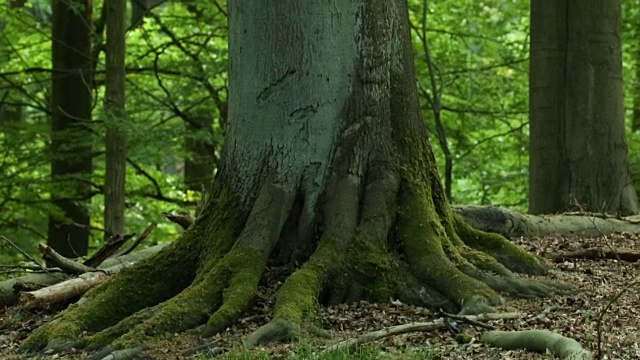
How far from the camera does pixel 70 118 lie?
15.4 m

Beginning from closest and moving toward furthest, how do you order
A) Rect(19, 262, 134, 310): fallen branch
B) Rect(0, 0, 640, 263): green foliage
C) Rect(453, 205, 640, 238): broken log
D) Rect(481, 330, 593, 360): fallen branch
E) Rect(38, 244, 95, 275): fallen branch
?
Rect(481, 330, 593, 360): fallen branch, Rect(19, 262, 134, 310): fallen branch, Rect(38, 244, 95, 275): fallen branch, Rect(453, 205, 640, 238): broken log, Rect(0, 0, 640, 263): green foliage

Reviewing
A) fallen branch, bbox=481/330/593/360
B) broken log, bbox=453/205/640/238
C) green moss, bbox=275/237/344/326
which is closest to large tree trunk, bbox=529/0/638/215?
broken log, bbox=453/205/640/238

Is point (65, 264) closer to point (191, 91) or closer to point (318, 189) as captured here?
point (318, 189)

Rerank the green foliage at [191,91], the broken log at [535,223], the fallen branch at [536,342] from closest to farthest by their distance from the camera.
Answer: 1. the fallen branch at [536,342]
2. the broken log at [535,223]
3. the green foliage at [191,91]

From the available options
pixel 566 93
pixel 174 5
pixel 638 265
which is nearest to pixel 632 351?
pixel 638 265

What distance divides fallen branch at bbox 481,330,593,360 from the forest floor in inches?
2.1

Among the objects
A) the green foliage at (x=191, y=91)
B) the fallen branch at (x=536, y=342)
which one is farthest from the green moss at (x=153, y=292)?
the green foliage at (x=191, y=91)

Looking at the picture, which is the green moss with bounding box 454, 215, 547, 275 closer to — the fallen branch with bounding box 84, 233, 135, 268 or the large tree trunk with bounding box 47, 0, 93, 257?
the fallen branch with bounding box 84, 233, 135, 268

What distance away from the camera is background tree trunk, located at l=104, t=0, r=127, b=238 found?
11328 millimetres

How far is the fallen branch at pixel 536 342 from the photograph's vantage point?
14.5 feet

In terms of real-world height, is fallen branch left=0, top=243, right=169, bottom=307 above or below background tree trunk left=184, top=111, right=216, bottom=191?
below

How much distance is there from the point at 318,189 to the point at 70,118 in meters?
9.97

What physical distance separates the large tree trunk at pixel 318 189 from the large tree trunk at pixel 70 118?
29.4 ft

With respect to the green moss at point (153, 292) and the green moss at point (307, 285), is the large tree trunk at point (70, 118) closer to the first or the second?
the green moss at point (153, 292)
